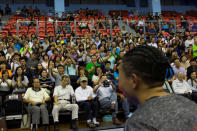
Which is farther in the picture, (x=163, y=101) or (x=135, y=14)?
(x=135, y=14)

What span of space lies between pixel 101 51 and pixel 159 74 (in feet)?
22.7

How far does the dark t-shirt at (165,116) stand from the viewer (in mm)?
717

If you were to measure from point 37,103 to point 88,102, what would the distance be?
3.75 ft

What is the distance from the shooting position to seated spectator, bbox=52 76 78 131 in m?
4.77

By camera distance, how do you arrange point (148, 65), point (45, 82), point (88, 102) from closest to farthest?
point (148, 65) < point (88, 102) < point (45, 82)

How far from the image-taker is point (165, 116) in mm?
733

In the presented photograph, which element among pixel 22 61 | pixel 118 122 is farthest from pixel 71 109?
pixel 22 61

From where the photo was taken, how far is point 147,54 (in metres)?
0.85

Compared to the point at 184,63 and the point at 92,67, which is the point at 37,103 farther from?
the point at 184,63

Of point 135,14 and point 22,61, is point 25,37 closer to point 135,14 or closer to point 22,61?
point 22,61

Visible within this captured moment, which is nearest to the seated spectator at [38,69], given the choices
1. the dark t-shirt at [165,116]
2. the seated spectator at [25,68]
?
the seated spectator at [25,68]

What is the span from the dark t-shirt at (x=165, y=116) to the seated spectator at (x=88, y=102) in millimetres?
4173

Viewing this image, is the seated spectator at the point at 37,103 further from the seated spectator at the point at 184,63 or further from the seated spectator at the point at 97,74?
the seated spectator at the point at 184,63

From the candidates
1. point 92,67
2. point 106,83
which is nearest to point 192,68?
point 106,83
